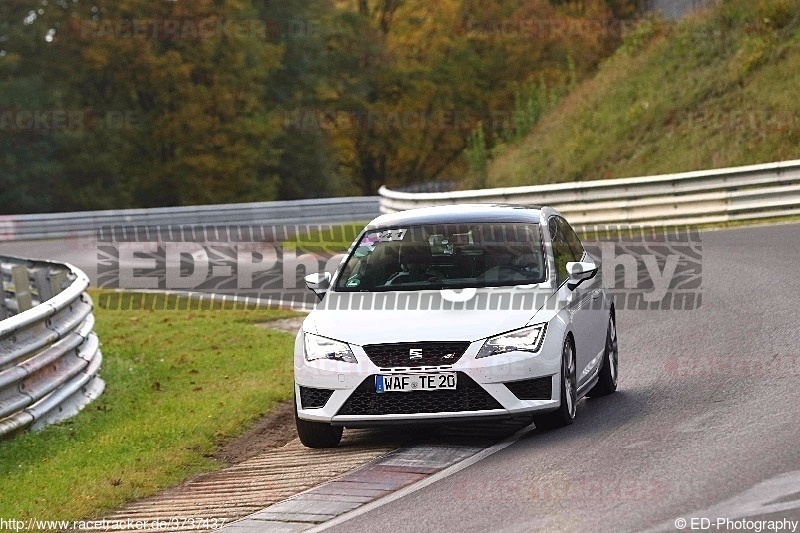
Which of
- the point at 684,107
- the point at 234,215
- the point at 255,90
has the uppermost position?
the point at 684,107

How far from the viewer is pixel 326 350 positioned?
9633mm

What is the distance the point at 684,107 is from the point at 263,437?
25706 mm

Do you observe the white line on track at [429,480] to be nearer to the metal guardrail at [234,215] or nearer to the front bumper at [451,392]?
the front bumper at [451,392]

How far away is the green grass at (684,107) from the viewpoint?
31.9m

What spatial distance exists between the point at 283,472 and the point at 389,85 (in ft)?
240

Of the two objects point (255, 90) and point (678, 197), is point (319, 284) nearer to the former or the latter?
point (678, 197)

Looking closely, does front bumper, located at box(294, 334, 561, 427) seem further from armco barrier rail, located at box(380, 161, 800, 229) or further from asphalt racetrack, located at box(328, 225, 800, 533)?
armco barrier rail, located at box(380, 161, 800, 229)

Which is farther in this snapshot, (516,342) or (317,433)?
(317,433)

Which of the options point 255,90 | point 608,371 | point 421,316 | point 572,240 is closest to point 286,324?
point 572,240

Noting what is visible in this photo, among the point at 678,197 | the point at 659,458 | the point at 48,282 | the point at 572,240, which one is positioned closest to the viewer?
the point at 659,458

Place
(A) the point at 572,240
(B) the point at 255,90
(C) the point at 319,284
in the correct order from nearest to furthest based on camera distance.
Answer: (C) the point at 319,284 → (A) the point at 572,240 → (B) the point at 255,90

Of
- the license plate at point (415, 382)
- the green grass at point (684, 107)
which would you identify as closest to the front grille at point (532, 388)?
the license plate at point (415, 382)

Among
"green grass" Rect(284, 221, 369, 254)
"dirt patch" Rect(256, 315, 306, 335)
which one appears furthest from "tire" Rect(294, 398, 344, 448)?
"green grass" Rect(284, 221, 369, 254)

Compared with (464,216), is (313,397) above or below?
below
